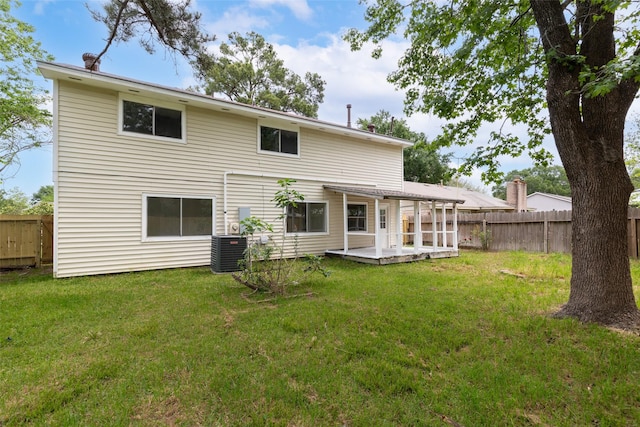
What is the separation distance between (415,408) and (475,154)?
4541mm

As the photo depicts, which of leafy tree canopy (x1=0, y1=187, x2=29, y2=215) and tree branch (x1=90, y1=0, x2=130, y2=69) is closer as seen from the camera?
tree branch (x1=90, y1=0, x2=130, y2=69)

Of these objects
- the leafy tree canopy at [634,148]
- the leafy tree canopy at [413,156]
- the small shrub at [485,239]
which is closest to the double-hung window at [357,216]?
the small shrub at [485,239]

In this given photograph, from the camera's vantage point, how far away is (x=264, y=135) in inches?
376

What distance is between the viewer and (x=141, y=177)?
7.61 meters

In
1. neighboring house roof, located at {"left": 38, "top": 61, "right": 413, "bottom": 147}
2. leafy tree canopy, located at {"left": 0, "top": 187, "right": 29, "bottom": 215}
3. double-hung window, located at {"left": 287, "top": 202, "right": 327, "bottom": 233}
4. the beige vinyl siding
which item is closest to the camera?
neighboring house roof, located at {"left": 38, "top": 61, "right": 413, "bottom": 147}

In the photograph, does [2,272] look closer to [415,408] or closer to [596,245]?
[415,408]

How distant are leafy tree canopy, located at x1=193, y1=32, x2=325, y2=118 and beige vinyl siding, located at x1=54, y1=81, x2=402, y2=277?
48.0 ft

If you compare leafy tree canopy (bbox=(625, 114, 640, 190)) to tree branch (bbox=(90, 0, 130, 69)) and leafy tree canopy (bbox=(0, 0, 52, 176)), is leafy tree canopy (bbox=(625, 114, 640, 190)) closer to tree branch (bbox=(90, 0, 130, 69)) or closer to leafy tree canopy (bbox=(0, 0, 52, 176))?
tree branch (bbox=(90, 0, 130, 69))

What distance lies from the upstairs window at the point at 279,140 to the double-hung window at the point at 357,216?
307 cm

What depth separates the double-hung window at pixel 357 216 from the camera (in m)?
11.3

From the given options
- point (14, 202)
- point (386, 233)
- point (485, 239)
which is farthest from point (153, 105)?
point (14, 202)

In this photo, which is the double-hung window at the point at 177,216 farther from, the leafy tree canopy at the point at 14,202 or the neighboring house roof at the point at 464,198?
the leafy tree canopy at the point at 14,202

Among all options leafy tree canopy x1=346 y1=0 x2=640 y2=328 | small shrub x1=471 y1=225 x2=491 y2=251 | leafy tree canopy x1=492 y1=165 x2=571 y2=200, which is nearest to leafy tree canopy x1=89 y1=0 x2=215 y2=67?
leafy tree canopy x1=346 y1=0 x2=640 y2=328

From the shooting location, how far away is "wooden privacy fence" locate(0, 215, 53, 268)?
7871 millimetres
